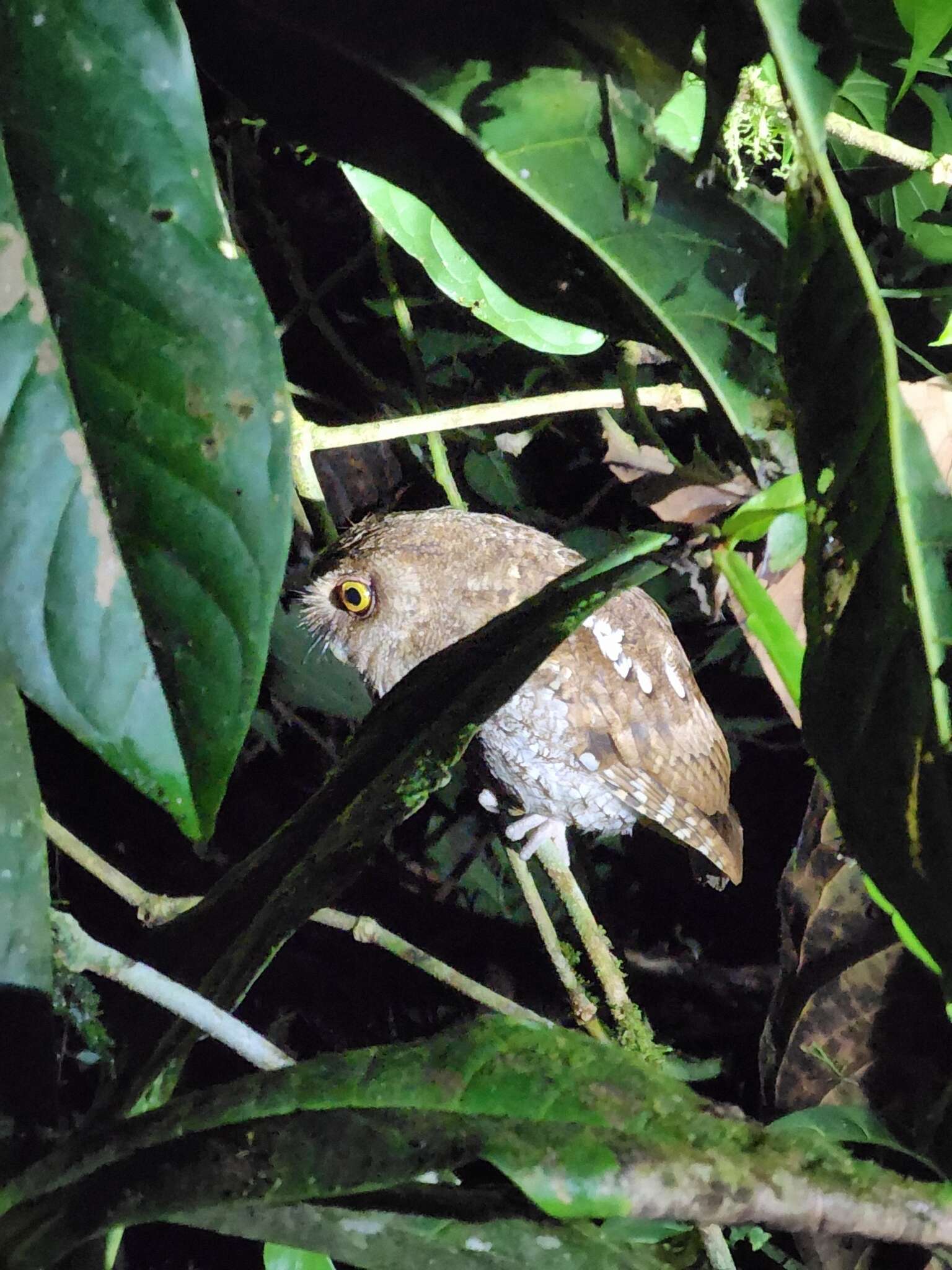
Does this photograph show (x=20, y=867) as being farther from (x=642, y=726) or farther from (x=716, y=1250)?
(x=642, y=726)

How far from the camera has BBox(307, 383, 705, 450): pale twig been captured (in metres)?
1.03

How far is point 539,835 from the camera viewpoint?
58.1 inches

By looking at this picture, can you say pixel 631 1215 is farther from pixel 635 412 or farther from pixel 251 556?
pixel 635 412

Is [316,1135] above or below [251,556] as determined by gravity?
below

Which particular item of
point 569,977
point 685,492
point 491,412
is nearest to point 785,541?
point 685,492

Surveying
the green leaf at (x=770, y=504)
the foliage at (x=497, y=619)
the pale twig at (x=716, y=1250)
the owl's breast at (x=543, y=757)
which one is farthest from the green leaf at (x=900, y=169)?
the pale twig at (x=716, y=1250)

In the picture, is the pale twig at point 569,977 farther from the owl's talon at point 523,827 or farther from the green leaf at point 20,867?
the green leaf at point 20,867

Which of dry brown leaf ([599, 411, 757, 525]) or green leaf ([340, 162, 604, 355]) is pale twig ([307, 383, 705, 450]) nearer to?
dry brown leaf ([599, 411, 757, 525])

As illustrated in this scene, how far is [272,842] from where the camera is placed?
2.14ft

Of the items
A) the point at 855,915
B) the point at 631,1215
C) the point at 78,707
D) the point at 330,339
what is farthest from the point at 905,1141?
the point at 330,339

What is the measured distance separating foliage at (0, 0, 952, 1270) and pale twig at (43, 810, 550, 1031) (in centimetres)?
24

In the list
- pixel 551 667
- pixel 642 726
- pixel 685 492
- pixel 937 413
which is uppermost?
pixel 937 413

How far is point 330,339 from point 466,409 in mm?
349

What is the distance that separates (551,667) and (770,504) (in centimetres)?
73
